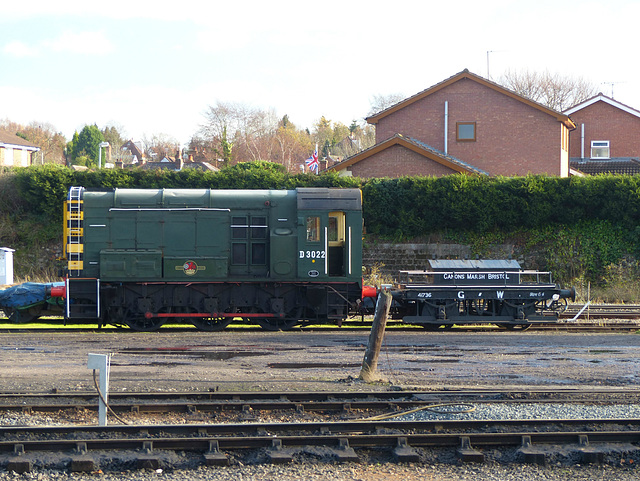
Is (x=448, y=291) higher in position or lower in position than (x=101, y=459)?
higher

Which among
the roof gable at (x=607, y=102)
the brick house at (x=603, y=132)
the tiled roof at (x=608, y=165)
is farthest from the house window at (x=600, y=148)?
the roof gable at (x=607, y=102)

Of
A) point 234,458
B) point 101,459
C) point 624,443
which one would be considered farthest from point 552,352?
point 101,459

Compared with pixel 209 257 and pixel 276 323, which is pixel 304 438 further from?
pixel 209 257

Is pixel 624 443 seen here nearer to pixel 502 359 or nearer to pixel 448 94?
pixel 502 359

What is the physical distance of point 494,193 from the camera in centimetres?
2823

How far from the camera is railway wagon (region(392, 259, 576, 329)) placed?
1808 cm

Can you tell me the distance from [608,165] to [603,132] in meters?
4.72

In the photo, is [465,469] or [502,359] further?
[502,359]

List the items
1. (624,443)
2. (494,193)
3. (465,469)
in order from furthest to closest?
(494,193)
(624,443)
(465,469)

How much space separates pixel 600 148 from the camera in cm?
4894

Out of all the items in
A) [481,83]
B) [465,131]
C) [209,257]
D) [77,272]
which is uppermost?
[481,83]

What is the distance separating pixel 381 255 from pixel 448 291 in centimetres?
1082

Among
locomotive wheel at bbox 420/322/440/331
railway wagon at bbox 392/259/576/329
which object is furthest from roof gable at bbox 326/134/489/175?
locomotive wheel at bbox 420/322/440/331

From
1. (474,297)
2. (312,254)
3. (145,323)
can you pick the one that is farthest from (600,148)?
(145,323)
